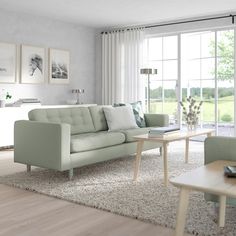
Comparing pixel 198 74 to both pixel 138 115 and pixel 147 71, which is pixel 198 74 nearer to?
pixel 147 71

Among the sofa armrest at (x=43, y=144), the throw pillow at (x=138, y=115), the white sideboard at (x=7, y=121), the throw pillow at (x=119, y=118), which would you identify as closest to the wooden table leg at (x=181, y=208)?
the sofa armrest at (x=43, y=144)

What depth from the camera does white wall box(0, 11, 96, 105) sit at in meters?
6.52

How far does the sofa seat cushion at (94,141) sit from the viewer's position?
3998 mm

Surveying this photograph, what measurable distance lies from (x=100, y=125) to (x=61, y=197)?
1946 mm

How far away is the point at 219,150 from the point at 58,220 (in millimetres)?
1397

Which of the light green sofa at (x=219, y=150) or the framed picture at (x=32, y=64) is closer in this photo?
the light green sofa at (x=219, y=150)

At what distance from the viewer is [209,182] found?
6.89ft

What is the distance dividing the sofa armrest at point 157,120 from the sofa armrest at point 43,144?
82.1 inches

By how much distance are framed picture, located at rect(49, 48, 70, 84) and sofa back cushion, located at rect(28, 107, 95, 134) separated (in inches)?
94.9

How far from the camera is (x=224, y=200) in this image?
2.51 meters

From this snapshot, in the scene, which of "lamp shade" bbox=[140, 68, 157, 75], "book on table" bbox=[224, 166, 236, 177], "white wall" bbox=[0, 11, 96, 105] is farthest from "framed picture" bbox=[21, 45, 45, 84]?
"book on table" bbox=[224, 166, 236, 177]

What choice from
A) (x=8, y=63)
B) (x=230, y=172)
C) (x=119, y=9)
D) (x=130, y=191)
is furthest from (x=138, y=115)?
(x=230, y=172)

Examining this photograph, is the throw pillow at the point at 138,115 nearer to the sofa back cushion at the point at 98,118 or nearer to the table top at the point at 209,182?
the sofa back cushion at the point at 98,118

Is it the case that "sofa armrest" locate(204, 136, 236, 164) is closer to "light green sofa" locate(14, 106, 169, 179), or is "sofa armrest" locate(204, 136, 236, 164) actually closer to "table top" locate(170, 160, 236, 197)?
"table top" locate(170, 160, 236, 197)
